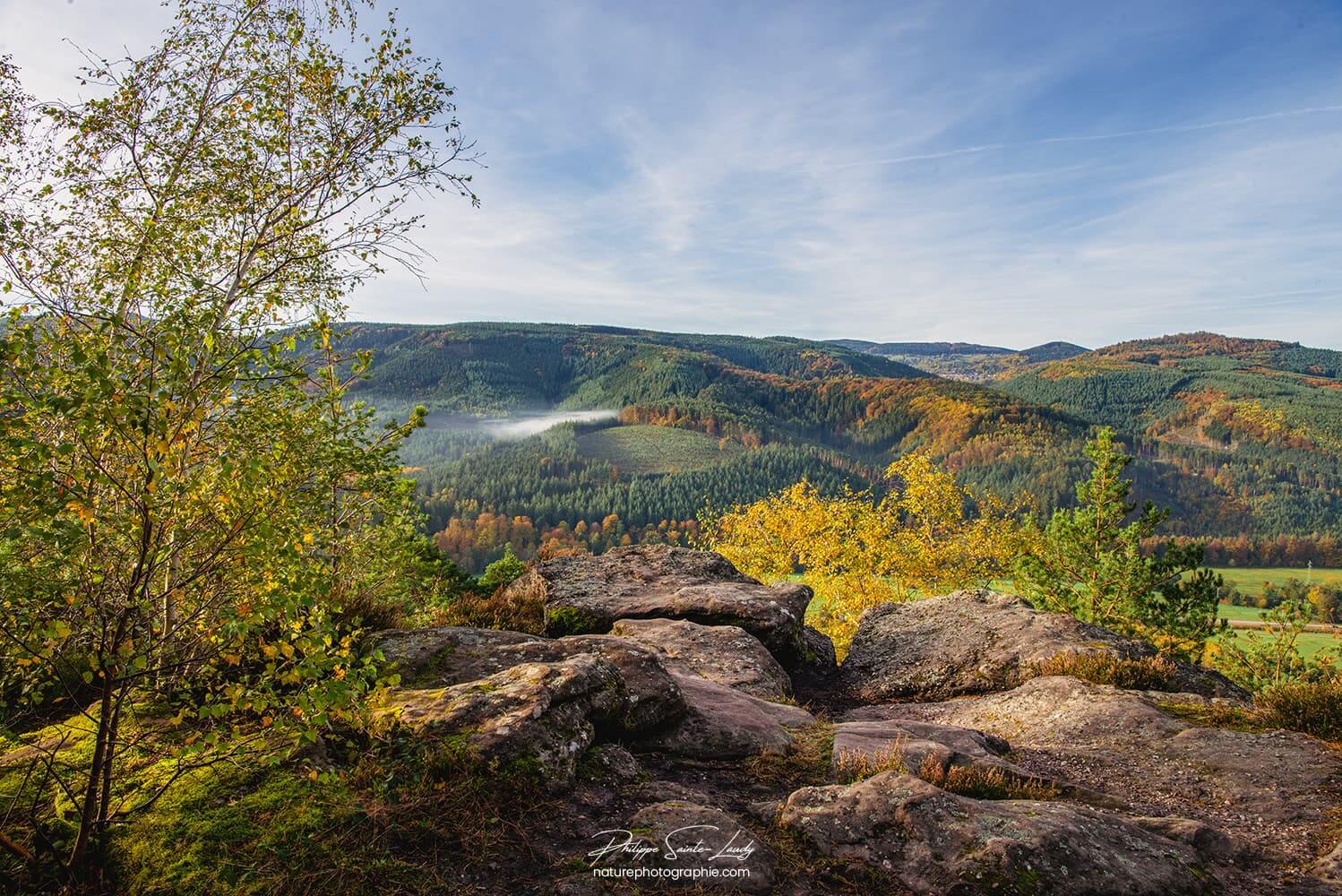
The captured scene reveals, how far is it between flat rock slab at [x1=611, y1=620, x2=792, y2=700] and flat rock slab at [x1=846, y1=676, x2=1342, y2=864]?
6.84 ft

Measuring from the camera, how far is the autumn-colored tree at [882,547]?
3753cm

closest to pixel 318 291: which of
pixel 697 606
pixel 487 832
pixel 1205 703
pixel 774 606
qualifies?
Result: pixel 487 832

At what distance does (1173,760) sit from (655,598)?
1108 centimetres

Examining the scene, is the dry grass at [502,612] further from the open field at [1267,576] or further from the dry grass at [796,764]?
the open field at [1267,576]

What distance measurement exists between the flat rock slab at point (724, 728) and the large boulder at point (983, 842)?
85.2 inches

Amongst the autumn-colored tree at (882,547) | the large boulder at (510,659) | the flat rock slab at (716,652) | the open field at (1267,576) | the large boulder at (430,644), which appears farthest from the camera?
the open field at (1267,576)

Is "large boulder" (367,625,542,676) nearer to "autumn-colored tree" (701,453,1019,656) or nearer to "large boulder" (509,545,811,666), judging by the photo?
"large boulder" (509,545,811,666)

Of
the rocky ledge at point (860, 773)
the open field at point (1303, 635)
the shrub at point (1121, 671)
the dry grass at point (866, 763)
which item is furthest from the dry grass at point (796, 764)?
the open field at point (1303, 635)

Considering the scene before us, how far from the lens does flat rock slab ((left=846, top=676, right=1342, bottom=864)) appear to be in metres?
8.23

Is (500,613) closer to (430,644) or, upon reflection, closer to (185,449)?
(430,644)

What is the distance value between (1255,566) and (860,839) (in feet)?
783

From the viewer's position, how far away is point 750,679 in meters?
13.5

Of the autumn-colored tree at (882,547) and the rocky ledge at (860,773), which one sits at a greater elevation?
the rocky ledge at (860,773)

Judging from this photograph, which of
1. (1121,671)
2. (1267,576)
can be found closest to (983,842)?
(1121,671)
